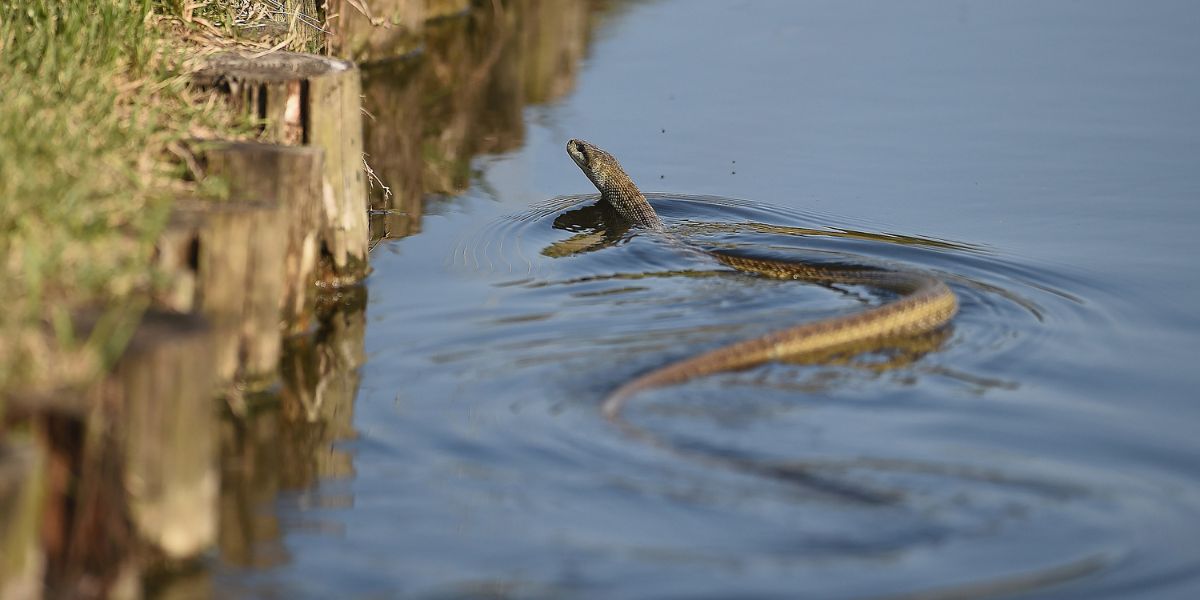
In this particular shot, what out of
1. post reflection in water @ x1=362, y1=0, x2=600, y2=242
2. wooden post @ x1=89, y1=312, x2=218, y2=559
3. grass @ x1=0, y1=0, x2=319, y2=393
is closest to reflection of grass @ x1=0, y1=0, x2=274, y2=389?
grass @ x1=0, y1=0, x2=319, y2=393

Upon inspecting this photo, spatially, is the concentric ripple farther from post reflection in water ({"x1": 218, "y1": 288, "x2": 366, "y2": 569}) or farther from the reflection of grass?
the reflection of grass

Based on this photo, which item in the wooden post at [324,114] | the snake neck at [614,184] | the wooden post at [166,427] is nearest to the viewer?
the wooden post at [166,427]

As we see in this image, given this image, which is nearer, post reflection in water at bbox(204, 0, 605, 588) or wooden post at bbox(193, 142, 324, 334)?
post reflection in water at bbox(204, 0, 605, 588)

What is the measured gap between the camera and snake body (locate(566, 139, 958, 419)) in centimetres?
670

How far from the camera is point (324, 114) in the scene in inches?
299

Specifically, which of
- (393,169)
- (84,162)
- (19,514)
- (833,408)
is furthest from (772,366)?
(393,169)

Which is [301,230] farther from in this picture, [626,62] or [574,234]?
[626,62]

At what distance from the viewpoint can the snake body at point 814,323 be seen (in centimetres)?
670

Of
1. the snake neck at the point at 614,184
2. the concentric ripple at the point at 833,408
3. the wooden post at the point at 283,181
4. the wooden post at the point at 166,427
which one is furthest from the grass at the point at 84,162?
the snake neck at the point at 614,184

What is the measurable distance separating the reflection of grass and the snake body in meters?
2.20

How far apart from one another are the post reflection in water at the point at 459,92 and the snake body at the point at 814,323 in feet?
6.36

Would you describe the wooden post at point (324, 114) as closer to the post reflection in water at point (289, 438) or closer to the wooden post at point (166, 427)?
the post reflection in water at point (289, 438)

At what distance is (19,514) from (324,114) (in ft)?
13.5

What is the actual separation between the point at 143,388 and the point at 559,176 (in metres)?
7.17
